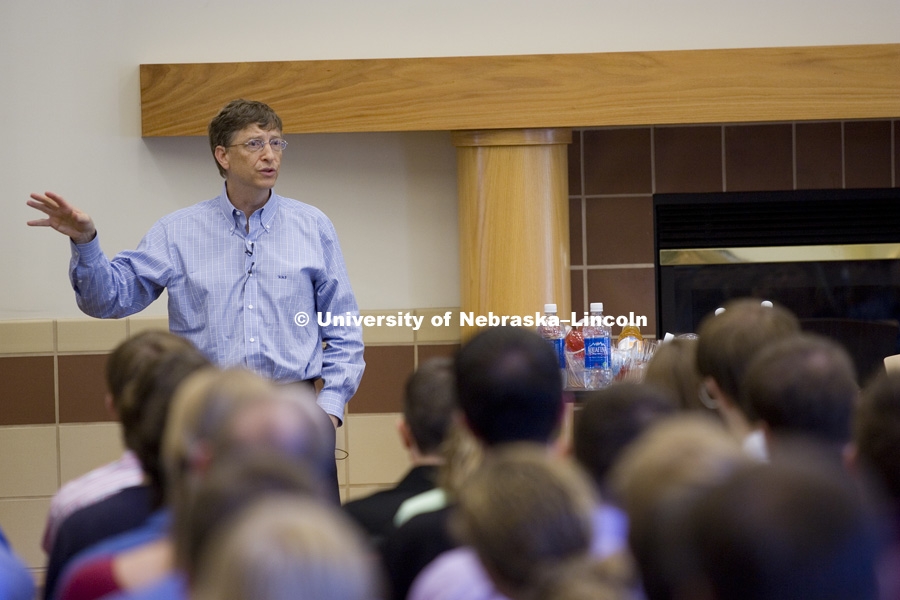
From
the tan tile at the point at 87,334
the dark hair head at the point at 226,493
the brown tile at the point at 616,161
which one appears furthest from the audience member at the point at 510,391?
the tan tile at the point at 87,334

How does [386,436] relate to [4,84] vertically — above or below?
below

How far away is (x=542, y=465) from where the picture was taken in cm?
105

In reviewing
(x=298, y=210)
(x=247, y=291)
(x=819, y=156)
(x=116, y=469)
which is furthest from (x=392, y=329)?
(x=116, y=469)

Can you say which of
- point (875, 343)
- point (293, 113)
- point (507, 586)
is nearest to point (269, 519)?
point (507, 586)

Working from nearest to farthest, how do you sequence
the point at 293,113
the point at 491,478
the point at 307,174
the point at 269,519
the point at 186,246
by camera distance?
the point at 269,519
the point at 491,478
the point at 186,246
the point at 293,113
the point at 307,174

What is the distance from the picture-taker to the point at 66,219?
2.43 meters

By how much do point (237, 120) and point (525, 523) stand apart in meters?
1.99

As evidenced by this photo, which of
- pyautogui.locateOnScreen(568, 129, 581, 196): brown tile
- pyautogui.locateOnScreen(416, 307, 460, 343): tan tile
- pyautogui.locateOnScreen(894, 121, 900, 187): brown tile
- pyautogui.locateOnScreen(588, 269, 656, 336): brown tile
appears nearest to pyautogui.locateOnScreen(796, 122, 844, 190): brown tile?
pyautogui.locateOnScreen(894, 121, 900, 187): brown tile

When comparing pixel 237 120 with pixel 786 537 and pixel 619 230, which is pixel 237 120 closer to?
pixel 619 230

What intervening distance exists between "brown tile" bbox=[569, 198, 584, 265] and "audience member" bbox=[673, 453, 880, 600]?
9.85 feet

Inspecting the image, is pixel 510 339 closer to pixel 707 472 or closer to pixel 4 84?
pixel 707 472

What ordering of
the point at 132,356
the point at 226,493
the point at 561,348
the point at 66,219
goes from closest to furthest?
the point at 226,493
the point at 132,356
the point at 66,219
the point at 561,348

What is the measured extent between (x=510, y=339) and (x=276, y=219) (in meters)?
1.34

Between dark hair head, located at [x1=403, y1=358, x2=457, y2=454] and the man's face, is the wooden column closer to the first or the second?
the man's face
